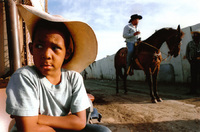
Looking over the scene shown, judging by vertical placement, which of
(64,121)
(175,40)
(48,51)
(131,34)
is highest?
(131,34)

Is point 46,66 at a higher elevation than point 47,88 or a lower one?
higher

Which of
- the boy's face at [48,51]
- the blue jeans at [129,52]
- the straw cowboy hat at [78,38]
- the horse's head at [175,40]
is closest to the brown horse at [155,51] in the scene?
the horse's head at [175,40]

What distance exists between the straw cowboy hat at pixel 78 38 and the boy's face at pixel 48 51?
136 millimetres

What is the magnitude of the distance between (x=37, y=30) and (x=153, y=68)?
14.1ft

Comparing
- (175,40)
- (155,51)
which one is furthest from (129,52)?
(175,40)

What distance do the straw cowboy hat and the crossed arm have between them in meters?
0.61

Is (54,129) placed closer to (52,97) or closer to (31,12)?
(52,97)

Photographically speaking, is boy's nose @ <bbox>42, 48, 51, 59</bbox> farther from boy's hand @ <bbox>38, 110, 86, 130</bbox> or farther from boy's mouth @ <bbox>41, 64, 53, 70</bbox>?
boy's hand @ <bbox>38, 110, 86, 130</bbox>

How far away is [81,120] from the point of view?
1.12 meters

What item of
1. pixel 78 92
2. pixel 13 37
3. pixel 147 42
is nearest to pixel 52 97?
pixel 78 92

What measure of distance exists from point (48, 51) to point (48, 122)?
54 centimetres

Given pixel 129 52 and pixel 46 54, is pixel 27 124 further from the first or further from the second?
pixel 129 52

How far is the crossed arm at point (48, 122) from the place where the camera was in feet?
3.06

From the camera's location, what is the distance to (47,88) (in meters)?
1.11
